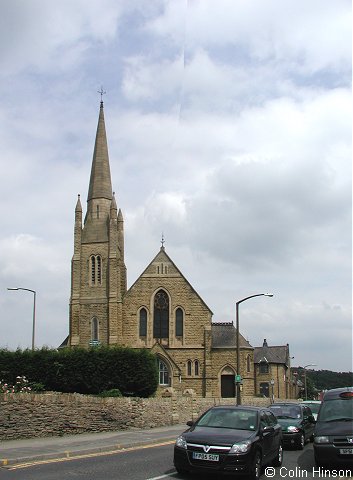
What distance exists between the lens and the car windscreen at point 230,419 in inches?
491

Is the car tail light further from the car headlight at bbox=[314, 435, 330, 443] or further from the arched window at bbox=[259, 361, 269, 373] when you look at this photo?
the arched window at bbox=[259, 361, 269, 373]

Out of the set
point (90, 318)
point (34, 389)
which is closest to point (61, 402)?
point (34, 389)

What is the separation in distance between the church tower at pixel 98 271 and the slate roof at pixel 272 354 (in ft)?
77.6

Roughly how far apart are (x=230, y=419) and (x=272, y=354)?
6170 centimetres

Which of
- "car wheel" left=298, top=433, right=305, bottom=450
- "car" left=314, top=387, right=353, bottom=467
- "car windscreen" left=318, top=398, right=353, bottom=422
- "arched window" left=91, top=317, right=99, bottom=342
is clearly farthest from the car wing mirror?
"arched window" left=91, top=317, right=99, bottom=342

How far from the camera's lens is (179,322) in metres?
53.6

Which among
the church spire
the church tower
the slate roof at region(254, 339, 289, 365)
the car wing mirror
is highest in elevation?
the church spire

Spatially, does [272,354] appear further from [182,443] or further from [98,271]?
[182,443]

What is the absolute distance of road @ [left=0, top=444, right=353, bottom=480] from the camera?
38.5 ft

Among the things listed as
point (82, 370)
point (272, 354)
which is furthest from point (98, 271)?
point (272, 354)

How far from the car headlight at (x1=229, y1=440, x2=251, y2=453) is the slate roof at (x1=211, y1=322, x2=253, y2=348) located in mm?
42697

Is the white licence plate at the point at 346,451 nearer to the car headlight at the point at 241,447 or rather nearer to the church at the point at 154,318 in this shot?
the car headlight at the point at 241,447

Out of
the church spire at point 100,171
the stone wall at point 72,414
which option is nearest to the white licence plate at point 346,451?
the stone wall at point 72,414

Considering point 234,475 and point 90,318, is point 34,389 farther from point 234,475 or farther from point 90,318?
point 90,318
